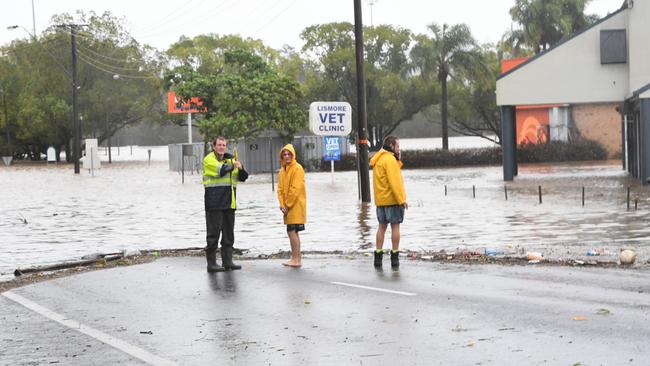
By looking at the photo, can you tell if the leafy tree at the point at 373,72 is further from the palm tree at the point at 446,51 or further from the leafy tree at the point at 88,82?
the leafy tree at the point at 88,82

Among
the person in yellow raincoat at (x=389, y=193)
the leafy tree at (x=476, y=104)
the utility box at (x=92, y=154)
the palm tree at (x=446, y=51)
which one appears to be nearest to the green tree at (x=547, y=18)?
the leafy tree at (x=476, y=104)

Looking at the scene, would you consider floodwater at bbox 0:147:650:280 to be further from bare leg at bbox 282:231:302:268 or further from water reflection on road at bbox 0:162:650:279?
bare leg at bbox 282:231:302:268

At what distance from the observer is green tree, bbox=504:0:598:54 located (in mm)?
74625

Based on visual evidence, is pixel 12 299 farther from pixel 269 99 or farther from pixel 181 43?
pixel 181 43

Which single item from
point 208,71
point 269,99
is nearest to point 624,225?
point 269,99

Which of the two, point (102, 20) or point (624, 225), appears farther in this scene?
point (102, 20)

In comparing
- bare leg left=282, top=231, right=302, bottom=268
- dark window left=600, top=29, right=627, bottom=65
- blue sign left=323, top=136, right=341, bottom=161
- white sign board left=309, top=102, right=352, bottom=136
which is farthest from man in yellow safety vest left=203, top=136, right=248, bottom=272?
blue sign left=323, top=136, right=341, bottom=161

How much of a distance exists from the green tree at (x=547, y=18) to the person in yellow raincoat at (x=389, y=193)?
62.3 metres

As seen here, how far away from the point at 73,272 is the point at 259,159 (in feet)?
145

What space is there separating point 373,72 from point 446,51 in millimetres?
7890

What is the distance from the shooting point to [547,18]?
7525 centimetres

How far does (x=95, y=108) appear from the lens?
95.1 meters

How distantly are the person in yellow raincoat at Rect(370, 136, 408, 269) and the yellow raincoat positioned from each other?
1.06 m

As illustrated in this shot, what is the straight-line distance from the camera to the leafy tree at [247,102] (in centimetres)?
5481
